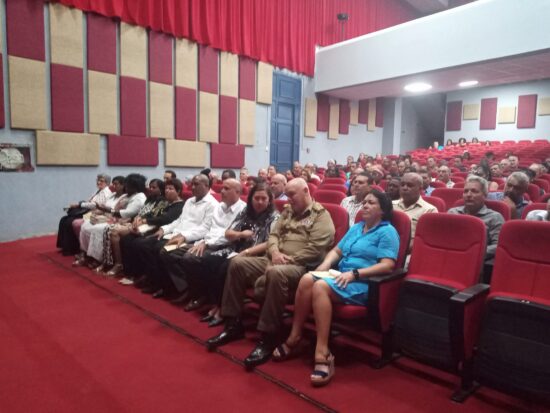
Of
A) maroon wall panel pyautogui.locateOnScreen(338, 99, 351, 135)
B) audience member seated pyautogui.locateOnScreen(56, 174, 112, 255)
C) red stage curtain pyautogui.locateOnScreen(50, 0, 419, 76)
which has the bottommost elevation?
audience member seated pyautogui.locateOnScreen(56, 174, 112, 255)

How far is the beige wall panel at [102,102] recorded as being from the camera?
591 cm

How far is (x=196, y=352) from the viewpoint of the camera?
2236 millimetres

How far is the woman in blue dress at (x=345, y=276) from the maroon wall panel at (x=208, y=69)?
5706mm

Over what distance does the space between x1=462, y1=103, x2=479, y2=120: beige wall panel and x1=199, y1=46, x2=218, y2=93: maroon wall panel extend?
9.06 m

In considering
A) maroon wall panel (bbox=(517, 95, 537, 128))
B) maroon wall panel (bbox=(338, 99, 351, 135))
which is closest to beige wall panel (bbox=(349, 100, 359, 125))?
maroon wall panel (bbox=(338, 99, 351, 135))

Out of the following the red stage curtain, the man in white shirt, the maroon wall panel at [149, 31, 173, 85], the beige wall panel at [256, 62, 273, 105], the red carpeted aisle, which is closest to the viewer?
the red carpeted aisle

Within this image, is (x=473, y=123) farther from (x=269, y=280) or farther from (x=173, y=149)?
(x=269, y=280)

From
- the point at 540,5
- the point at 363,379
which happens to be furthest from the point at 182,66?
the point at 363,379

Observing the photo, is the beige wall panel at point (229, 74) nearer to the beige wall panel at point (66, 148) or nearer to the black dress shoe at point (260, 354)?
the beige wall panel at point (66, 148)

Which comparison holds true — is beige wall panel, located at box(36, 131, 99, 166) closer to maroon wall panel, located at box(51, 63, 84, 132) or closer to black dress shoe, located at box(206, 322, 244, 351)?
maroon wall panel, located at box(51, 63, 84, 132)

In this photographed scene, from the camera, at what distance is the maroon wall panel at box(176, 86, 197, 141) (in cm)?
694

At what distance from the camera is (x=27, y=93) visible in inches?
209

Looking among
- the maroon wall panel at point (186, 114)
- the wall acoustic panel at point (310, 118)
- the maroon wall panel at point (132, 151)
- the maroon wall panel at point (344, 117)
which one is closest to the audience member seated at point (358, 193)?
the maroon wall panel at point (132, 151)

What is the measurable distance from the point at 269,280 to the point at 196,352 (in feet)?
1.87
